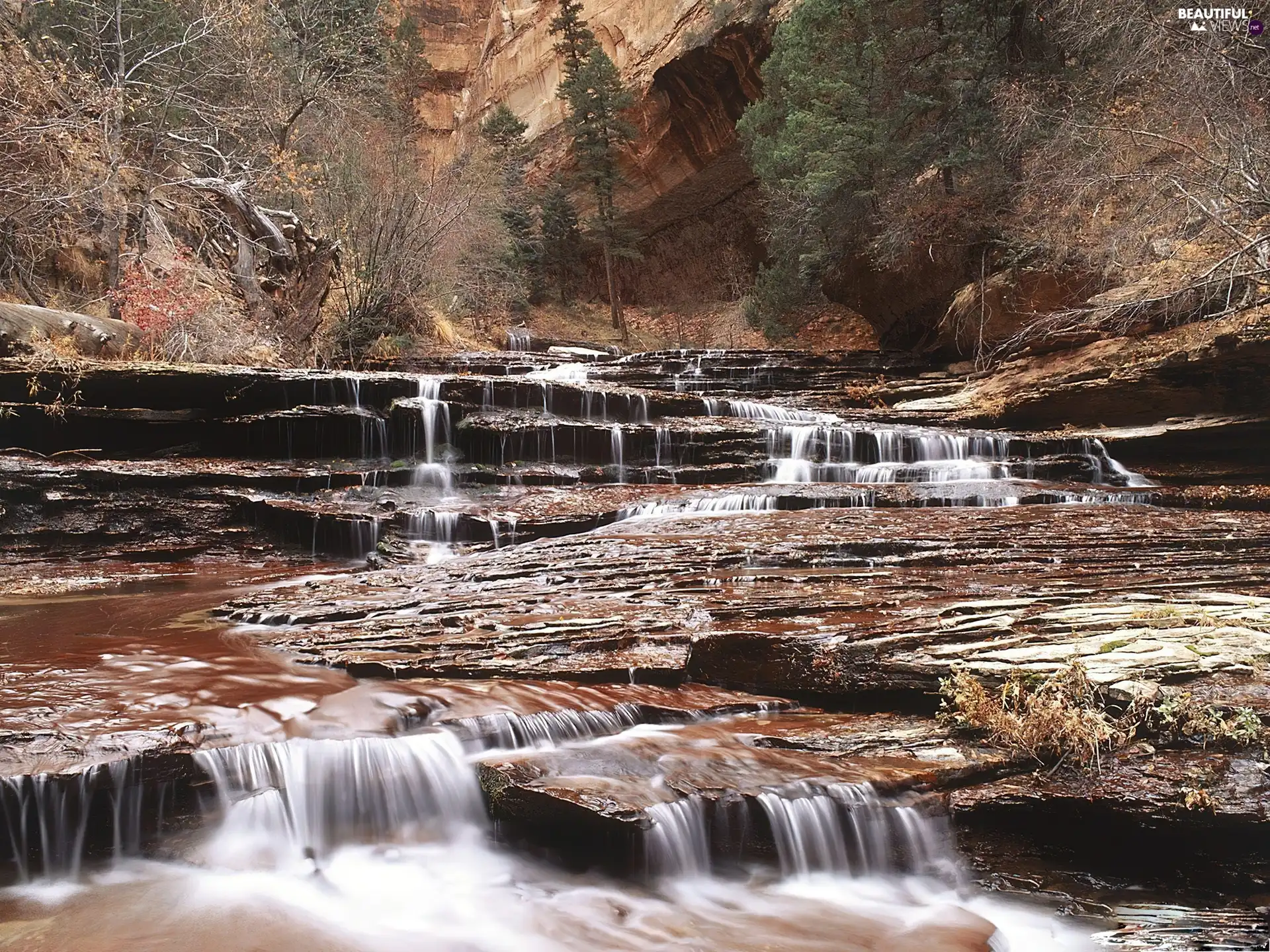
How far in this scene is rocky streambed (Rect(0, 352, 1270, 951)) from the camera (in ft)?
11.0

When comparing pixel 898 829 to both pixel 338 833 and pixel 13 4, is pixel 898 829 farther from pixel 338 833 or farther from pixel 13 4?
pixel 13 4

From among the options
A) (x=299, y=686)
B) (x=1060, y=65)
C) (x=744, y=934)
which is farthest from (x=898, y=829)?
(x=1060, y=65)

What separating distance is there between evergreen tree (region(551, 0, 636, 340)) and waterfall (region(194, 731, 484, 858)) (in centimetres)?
2857

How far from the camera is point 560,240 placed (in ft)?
113

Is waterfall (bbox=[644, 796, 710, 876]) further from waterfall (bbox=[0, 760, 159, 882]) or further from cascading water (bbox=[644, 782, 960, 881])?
waterfall (bbox=[0, 760, 159, 882])

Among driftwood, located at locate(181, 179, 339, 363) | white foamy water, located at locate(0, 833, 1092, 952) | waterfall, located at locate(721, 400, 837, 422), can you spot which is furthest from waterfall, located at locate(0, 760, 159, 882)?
driftwood, located at locate(181, 179, 339, 363)

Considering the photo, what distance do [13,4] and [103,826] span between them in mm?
21644

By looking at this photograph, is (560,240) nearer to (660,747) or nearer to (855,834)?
(660,747)

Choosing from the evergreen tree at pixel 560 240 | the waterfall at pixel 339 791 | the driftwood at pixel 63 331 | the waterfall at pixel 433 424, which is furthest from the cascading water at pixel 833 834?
the evergreen tree at pixel 560 240

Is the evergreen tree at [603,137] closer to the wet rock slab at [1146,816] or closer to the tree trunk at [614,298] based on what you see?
the tree trunk at [614,298]

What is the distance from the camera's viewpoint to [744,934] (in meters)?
3.30

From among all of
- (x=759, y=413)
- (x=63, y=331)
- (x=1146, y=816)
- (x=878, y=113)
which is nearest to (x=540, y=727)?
(x=1146, y=816)

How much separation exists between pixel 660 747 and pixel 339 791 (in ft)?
5.58

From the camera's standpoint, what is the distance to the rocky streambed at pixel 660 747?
336cm
